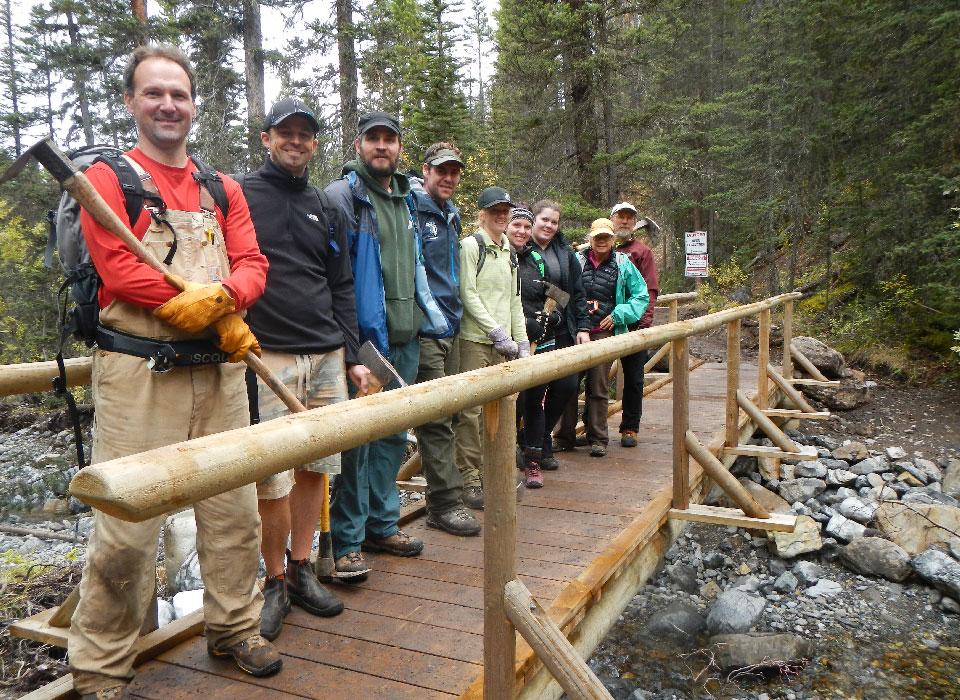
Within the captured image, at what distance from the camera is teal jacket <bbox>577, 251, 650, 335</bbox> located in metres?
5.98

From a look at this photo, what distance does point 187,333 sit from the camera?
2.34 meters

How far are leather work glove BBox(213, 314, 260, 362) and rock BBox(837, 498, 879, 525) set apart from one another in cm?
737

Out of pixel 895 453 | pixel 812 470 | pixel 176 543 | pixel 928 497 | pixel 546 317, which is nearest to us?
pixel 546 317

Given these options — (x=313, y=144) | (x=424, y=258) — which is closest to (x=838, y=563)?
(x=424, y=258)

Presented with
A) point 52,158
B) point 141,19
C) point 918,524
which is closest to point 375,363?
point 52,158

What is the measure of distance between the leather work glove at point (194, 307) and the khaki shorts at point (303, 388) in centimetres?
71

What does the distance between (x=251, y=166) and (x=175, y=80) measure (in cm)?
1431

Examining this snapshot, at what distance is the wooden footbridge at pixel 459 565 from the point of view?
138 cm

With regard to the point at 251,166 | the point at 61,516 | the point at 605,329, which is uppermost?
the point at 251,166

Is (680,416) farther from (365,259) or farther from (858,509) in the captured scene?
(858,509)

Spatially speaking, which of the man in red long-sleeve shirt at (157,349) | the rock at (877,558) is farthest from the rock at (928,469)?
the man in red long-sleeve shirt at (157,349)

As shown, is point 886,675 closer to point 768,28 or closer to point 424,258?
point 424,258

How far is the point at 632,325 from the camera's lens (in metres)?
6.33

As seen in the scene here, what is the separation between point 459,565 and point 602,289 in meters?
3.29
